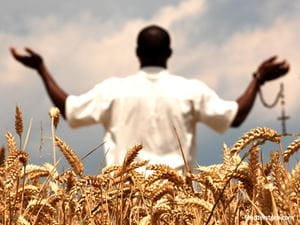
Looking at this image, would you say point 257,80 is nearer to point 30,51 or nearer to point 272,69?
point 272,69

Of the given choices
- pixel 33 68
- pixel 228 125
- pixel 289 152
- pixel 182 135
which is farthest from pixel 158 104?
pixel 289 152

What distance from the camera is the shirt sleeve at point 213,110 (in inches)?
222

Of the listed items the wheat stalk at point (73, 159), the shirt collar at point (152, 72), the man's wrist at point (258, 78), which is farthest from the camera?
the man's wrist at point (258, 78)

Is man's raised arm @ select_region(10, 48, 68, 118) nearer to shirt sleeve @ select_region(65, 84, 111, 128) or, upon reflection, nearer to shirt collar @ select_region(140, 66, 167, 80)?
shirt sleeve @ select_region(65, 84, 111, 128)

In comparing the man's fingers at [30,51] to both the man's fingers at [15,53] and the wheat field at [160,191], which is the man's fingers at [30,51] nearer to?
the man's fingers at [15,53]

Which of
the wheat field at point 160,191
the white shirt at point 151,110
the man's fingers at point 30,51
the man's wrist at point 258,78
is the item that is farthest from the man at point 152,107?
the wheat field at point 160,191

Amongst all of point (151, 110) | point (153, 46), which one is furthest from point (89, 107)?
point (153, 46)

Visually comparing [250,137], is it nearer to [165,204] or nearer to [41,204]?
[165,204]

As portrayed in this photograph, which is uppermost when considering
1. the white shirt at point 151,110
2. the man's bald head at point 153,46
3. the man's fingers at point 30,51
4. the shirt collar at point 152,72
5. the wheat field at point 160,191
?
the man's fingers at point 30,51

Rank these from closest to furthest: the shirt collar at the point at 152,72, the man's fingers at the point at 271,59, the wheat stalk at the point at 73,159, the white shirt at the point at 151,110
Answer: the wheat stalk at the point at 73,159
the white shirt at the point at 151,110
the shirt collar at the point at 152,72
the man's fingers at the point at 271,59

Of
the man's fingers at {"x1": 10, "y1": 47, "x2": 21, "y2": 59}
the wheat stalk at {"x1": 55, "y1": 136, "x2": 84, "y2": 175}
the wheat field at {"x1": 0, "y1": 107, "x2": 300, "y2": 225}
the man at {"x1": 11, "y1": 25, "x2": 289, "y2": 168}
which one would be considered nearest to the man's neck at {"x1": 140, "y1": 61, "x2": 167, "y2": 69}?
the man at {"x1": 11, "y1": 25, "x2": 289, "y2": 168}

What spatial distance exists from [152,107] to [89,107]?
46 cm

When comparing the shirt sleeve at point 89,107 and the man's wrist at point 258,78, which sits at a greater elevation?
the man's wrist at point 258,78

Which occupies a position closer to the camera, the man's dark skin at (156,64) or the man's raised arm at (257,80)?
the man's dark skin at (156,64)
